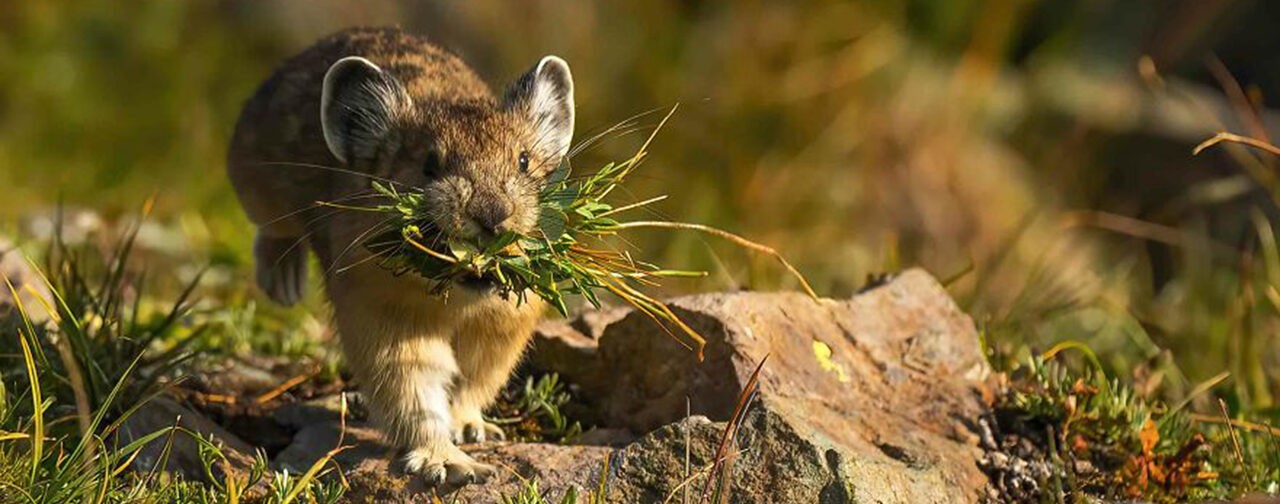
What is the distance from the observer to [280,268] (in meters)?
7.51

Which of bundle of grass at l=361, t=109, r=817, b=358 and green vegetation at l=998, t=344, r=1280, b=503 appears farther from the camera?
green vegetation at l=998, t=344, r=1280, b=503

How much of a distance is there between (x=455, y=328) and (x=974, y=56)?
8.24m

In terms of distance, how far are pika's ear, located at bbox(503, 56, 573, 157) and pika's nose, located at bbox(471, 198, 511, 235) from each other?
680 millimetres

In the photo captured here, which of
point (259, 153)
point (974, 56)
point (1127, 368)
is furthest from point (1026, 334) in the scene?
point (974, 56)

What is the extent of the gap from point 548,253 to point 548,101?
1.02 metres

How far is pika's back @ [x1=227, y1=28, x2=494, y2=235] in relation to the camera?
6656 mm

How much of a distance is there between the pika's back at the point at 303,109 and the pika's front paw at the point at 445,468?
5.02 feet

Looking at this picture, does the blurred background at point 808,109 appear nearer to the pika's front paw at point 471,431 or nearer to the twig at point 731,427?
the pika's front paw at point 471,431

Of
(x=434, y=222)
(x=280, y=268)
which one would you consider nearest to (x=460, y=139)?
(x=434, y=222)

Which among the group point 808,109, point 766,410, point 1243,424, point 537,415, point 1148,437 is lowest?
point 808,109

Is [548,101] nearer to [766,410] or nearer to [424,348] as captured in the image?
[424,348]

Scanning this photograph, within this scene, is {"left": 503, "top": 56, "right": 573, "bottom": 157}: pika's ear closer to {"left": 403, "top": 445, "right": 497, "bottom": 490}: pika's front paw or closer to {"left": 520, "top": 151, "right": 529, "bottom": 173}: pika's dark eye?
{"left": 520, "top": 151, "right": 529, "bottom": 173}: pika's dark eye

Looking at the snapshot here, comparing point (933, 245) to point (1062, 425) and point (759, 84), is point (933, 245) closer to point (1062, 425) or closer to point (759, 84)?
point (759, 84)

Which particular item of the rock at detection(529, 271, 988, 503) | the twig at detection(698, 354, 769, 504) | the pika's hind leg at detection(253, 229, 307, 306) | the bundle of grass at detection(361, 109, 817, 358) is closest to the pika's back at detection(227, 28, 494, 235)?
the pika's hind leg at detection(253, 229, 307, 306)
